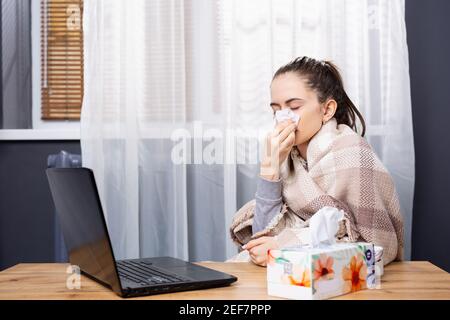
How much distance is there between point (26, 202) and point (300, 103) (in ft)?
4.01

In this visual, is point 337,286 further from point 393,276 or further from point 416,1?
point 416,1

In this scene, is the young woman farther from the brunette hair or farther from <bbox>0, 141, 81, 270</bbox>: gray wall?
<bbox>0, 141, 81, 270</bbox>: gray wall

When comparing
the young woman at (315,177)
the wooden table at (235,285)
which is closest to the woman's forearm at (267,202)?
the young woman at (315,177)

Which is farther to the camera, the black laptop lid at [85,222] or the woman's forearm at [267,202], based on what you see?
the woman's forearm at [267,202]

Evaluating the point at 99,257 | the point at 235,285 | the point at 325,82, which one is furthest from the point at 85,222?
the point at 325,82

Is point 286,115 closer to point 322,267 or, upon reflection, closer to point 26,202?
point 322,267

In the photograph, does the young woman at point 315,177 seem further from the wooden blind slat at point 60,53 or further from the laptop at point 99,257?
the wooden blind slat at point 60,53

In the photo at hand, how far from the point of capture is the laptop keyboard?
964 mm

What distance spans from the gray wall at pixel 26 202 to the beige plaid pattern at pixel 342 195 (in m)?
1.00

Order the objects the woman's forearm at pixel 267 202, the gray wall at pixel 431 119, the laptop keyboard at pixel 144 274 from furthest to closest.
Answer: the gray wall at pixel 431 119, the woman's forearm at pixel 267 202, the laptop keyboard at pixel 144 274

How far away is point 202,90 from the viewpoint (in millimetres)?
2047

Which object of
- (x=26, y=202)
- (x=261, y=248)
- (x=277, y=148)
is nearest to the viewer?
(x=261, y=248)

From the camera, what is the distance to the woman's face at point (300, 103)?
1.54 meters
